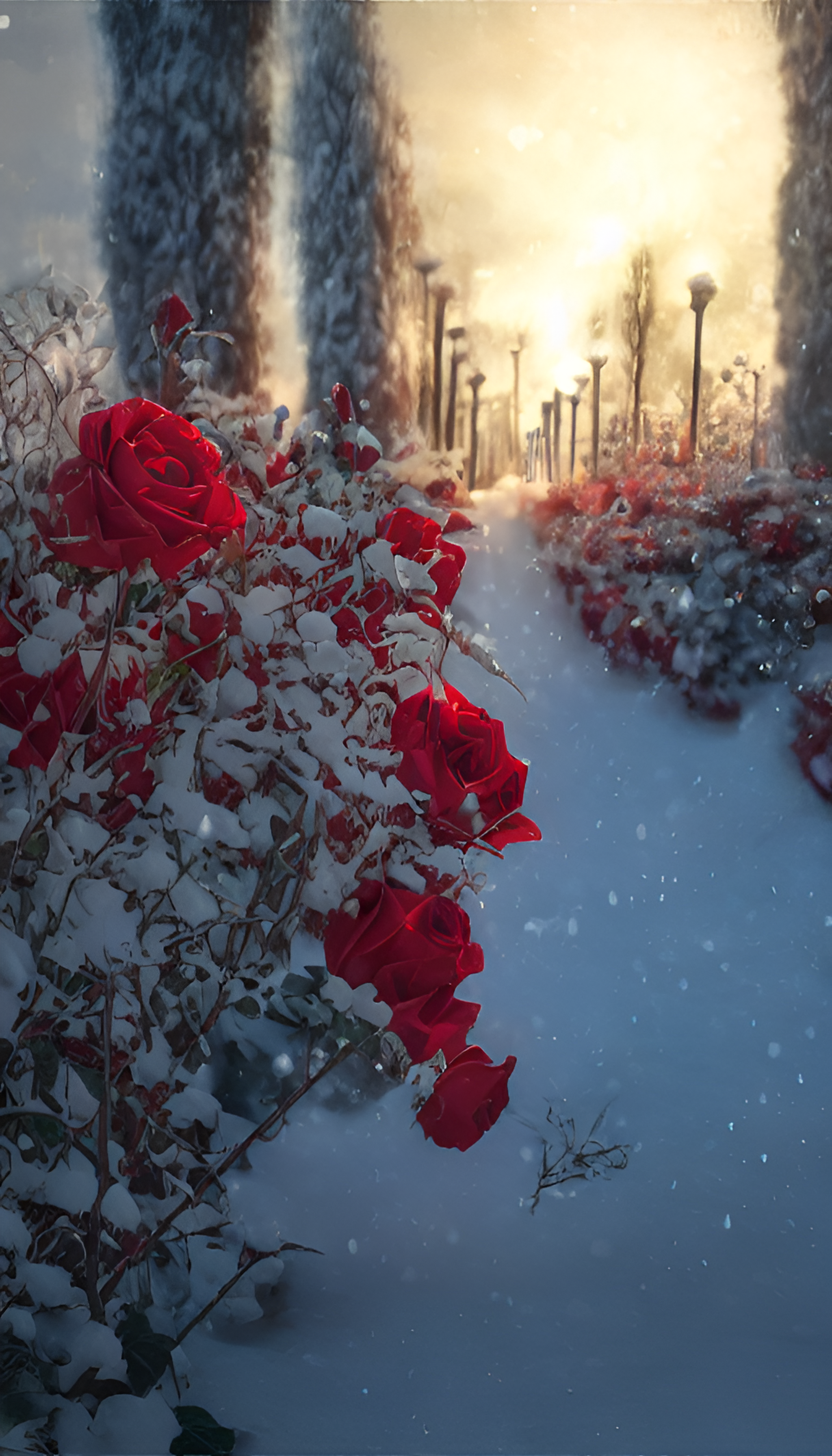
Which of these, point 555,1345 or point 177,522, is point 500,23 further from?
point 555,1345

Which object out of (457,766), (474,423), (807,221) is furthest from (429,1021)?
(807,221)

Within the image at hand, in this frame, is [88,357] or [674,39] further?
[674,39]

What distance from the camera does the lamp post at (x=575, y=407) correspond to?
1.04 meters

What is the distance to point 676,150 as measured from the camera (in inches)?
39.5

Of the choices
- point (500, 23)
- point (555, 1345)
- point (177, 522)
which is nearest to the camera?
point (177, 522)

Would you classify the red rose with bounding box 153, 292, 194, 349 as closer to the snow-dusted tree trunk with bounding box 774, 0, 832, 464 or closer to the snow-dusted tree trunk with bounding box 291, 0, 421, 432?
the snow-dusted tree trunk with bounding box 291, 0, 421, 432

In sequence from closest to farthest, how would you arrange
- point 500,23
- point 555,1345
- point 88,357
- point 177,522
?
1. point 177,522
2. point 88,357
3. point 555,1345
4. point 500,23

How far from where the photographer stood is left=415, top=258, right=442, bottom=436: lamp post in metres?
1.01

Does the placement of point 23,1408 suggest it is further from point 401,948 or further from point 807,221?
point 807,221

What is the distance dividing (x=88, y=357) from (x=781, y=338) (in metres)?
0.75

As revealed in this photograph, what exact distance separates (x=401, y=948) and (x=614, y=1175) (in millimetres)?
529

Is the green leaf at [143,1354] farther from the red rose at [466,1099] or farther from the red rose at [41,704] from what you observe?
the red rose at [41,704]

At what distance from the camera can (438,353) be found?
103 cm

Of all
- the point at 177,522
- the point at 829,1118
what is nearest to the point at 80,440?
the point at 177,522
